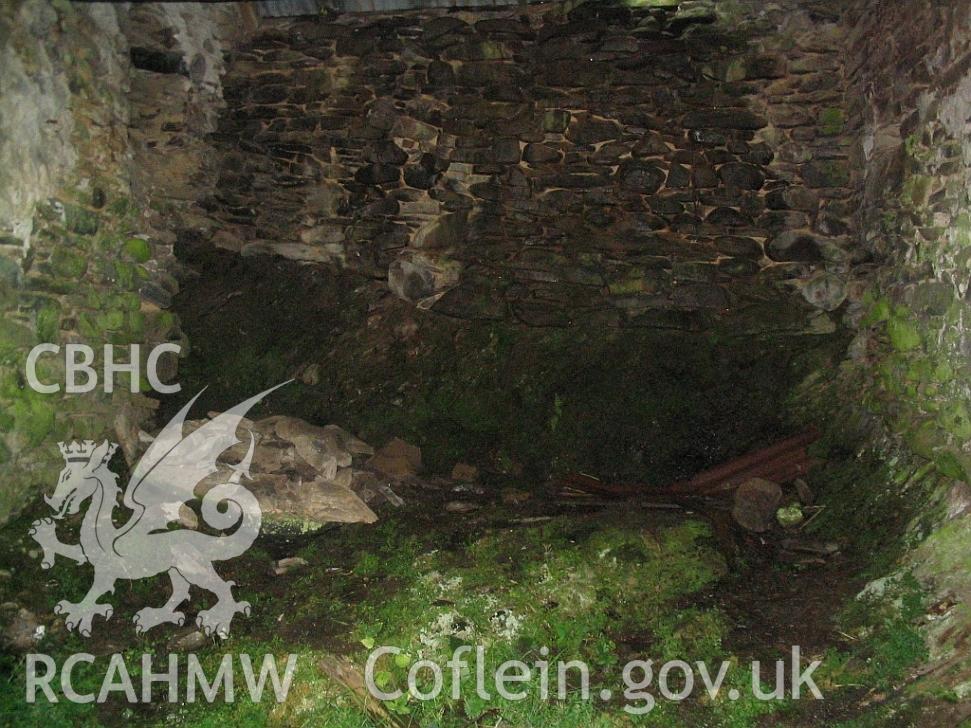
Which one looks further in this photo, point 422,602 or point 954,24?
point 954,24

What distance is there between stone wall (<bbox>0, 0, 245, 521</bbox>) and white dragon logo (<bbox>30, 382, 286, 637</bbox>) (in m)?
0.18

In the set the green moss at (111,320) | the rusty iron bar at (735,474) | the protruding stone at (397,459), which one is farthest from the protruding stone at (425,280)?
the green moss at (111,320)


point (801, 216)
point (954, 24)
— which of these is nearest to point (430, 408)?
point (801, 216)

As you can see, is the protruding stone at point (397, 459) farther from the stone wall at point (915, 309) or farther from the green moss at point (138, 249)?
the stone wall at point (915, 309)

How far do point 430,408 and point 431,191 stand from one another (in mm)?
1562

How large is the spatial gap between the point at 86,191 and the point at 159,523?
182cm

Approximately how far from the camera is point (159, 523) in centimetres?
356

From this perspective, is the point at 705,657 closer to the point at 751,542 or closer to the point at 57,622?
the point at 751,542

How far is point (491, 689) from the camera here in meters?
2.87

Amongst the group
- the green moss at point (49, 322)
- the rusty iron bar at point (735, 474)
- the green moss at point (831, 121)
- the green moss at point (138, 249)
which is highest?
the green moss at point (831, 121)

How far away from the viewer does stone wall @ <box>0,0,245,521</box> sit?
11.4 ft

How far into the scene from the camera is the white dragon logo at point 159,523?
10.5 feet

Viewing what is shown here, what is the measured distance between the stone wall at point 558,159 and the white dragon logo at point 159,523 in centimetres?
177

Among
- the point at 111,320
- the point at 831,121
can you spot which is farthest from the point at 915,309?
the point at 111,320
